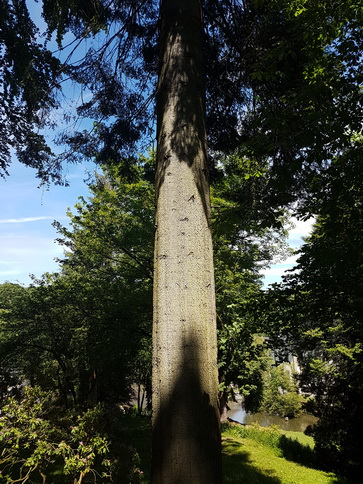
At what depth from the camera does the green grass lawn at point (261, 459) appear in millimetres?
8328

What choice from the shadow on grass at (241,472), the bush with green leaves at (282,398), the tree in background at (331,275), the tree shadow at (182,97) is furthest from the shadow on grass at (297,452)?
the tree shadow at (182,97)

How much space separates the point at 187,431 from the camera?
142 centimetres

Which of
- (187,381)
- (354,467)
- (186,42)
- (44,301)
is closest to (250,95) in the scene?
(186,42)

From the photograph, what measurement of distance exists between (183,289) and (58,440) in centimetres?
566

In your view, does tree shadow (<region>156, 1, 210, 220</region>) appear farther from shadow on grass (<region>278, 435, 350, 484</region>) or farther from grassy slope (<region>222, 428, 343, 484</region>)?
shadow on grass (<region>278, 435, 350, 484</region>)

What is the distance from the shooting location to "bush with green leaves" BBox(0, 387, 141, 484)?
4.89 meters

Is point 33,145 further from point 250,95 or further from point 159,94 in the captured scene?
point 159,94

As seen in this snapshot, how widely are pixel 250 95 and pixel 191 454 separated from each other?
5.56m

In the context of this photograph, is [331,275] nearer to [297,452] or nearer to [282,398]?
[297,452]

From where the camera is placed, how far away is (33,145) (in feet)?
21.6

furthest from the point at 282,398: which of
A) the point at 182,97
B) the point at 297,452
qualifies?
the point at 182,97

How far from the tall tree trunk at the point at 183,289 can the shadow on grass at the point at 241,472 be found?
26.1 ft

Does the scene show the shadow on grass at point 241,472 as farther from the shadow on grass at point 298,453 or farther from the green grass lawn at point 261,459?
the shadow on grass at point 298,453

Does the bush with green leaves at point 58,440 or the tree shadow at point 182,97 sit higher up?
the tree shadow at point 182,97
